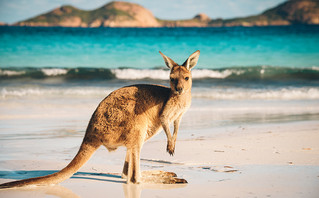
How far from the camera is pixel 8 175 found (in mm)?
4156

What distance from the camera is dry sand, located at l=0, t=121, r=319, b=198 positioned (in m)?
3.57

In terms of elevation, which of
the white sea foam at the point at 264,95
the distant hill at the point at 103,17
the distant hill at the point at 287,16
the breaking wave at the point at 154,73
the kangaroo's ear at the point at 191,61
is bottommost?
the kangaroo's ear at the point at 191,61

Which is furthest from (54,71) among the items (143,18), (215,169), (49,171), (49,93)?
(143,18)

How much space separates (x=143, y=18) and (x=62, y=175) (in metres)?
67.6

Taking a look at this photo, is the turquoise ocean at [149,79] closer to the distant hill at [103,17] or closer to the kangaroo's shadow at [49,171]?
the kangaroo's shadow at [49,171]

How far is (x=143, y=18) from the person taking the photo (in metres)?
69.9

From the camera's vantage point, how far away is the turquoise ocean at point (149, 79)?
770 centimetres

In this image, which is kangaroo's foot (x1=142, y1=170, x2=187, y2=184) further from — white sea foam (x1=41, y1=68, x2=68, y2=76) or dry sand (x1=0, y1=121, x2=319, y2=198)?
white sea foam (x1=41, y1=68, x2=68, y2=76)

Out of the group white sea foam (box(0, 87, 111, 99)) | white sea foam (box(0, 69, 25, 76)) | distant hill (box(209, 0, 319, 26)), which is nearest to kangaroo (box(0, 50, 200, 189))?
white sea foam (box(0, 87, 111, 99))

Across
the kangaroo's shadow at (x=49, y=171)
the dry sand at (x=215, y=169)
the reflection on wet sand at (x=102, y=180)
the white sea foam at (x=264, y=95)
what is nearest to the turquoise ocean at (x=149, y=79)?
the white sea foam at (x=264, y=95)

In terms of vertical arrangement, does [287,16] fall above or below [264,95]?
above

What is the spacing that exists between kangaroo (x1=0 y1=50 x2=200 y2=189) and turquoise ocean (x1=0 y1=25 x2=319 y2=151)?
1.84m

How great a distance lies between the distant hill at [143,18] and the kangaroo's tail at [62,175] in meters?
52.1

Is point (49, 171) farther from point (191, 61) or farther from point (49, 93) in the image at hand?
point (49, 93)
